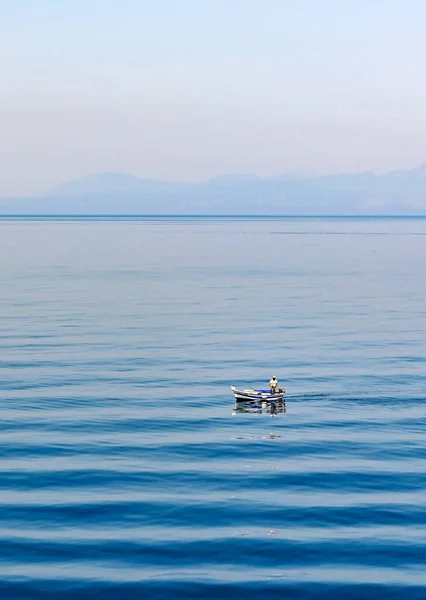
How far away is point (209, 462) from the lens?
5903cm

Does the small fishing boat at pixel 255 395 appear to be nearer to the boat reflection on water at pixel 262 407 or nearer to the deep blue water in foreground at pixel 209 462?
the boat reflection on water at pixel 262 407

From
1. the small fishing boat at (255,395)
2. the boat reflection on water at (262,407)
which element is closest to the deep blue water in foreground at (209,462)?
the boat reflection on water at (262,407)

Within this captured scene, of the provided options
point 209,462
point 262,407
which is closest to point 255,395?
point 262,407

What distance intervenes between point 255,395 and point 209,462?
52.4 feet

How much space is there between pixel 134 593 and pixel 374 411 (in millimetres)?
35675

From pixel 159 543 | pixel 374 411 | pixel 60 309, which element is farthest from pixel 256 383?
pixel 60 309

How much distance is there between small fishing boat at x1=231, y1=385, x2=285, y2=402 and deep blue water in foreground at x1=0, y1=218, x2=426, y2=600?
117cm

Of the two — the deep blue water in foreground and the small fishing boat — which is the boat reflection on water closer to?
the small fishing boat

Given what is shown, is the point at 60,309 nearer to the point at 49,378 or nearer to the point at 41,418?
the point at 49,378

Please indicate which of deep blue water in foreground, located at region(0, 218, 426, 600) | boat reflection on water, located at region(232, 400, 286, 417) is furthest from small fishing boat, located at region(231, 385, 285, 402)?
deep blue water in foreground, located at region(0, 218, 426, 600)

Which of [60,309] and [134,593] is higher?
[60,309]

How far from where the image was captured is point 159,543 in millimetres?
46000

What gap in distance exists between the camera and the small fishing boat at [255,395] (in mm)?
74250

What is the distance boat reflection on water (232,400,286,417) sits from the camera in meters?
73.7
